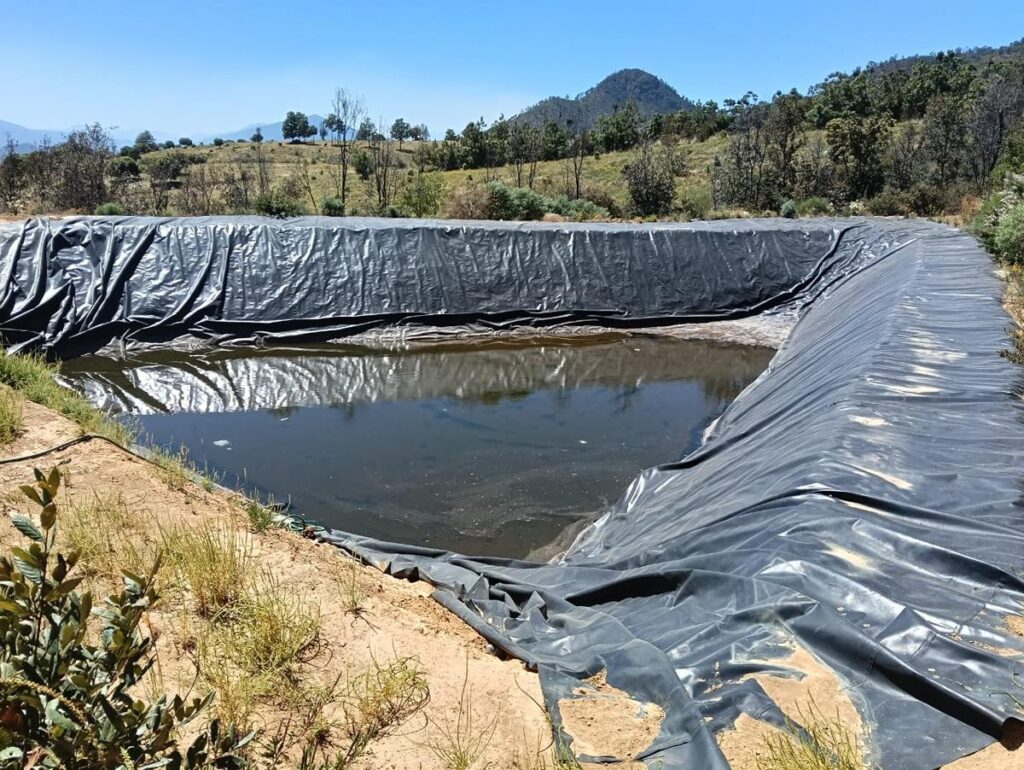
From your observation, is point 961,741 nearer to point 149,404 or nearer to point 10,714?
point 10,714

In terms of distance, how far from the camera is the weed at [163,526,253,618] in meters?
3.09

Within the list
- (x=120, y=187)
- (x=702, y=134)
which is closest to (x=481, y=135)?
(x=702, y=134)

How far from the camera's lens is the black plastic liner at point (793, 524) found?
2328 millimetres

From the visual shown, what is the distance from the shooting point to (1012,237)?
8570 mm

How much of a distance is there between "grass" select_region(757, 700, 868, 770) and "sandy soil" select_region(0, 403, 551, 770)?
779 mm

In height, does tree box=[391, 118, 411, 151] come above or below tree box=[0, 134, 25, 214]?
above

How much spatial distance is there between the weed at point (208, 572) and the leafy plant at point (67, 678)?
64.7 inches

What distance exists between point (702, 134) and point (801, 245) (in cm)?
2376

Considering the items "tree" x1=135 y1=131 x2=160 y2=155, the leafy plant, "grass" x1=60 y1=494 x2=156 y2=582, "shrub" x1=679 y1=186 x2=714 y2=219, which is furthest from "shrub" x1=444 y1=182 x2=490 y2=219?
"tree" x1=135 y1=131 x2=160 y2=155

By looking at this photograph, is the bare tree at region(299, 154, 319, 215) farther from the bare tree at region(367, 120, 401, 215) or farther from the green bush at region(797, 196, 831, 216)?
the green bush at region(797, 196, 831, 216)

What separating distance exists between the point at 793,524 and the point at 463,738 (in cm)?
179

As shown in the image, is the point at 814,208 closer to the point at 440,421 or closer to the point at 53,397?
the point at 440,421

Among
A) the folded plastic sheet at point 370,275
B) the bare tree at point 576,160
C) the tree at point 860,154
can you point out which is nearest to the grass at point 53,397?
the folded plastic sheet at point 370,275

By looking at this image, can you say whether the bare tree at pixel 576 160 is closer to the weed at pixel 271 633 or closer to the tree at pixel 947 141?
the tree at pixel 947 141
